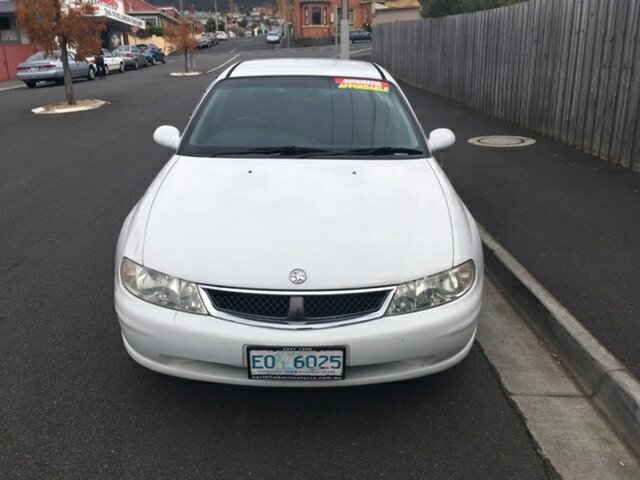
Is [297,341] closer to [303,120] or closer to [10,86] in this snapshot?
[303,120]

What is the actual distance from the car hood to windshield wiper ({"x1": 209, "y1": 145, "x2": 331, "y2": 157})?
0.67ft

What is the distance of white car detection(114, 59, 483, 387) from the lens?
2766 mm

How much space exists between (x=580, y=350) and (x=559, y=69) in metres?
7.13

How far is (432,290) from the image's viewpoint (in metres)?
2.91

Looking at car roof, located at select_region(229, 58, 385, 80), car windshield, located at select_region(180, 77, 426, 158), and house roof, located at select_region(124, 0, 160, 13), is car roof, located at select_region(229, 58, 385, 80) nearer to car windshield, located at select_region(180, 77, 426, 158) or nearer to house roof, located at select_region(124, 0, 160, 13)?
car windshield, located at select_region(180, 77, 426, 158)

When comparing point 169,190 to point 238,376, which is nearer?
point 238,376

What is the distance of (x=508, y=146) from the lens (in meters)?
9.31

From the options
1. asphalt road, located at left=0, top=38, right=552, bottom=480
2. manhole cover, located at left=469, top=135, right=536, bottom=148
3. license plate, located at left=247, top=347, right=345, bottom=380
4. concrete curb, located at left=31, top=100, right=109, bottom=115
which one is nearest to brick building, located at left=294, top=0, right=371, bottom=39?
concrete curb, located at left=31, top=100, right=109, bottom=115

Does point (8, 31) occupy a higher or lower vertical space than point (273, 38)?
higher

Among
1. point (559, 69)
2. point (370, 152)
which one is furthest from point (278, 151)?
point (559, 69)

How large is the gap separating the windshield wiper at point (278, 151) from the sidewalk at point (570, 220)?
75.8 inches

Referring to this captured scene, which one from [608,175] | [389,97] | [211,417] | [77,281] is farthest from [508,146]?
[211,417]

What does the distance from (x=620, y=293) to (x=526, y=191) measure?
2793mm

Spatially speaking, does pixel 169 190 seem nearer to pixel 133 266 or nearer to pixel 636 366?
pixel 133 266
